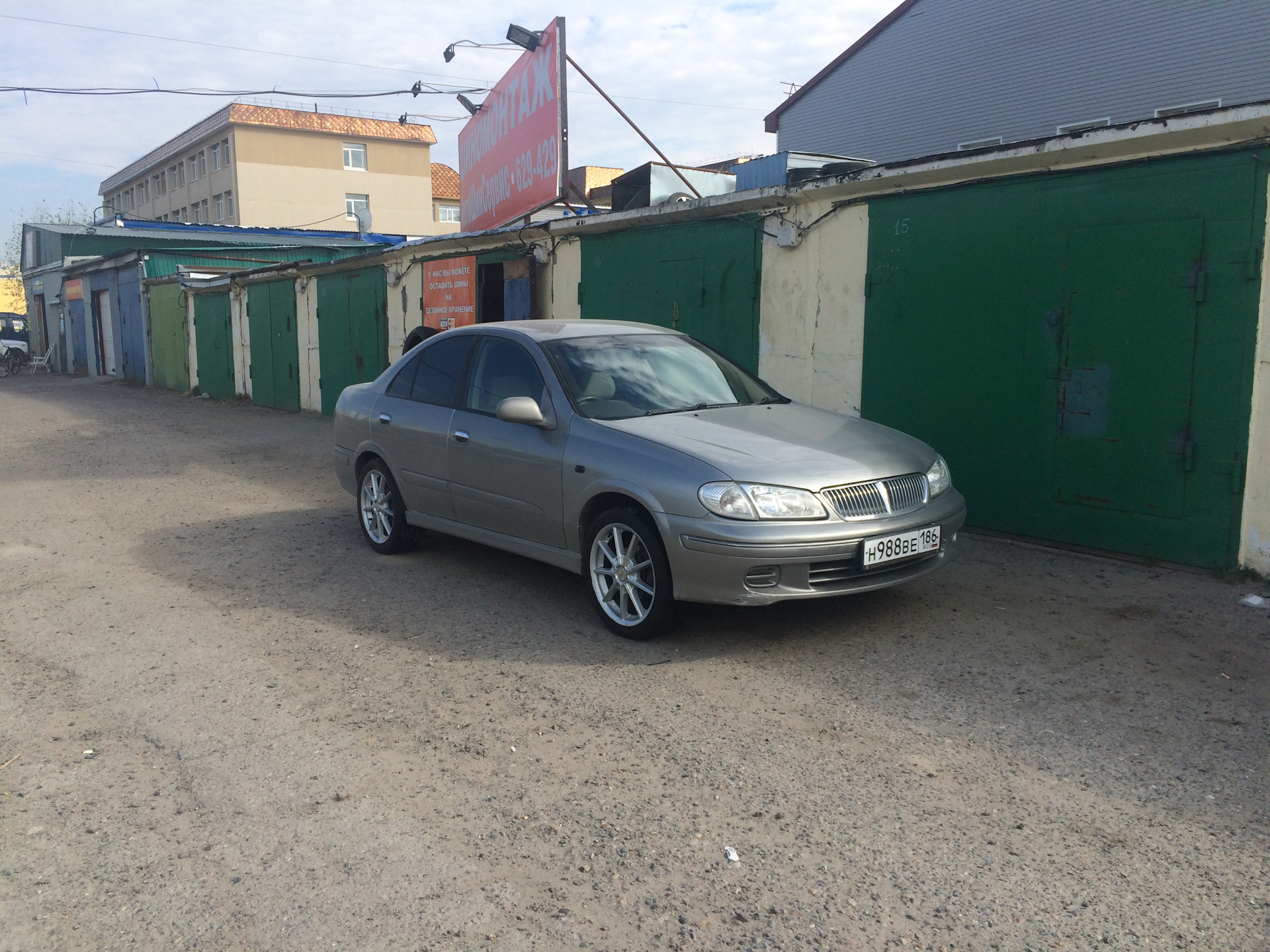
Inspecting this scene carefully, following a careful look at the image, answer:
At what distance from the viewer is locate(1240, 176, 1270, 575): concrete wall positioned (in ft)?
19.6

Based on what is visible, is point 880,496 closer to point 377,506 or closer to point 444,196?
point 377,506

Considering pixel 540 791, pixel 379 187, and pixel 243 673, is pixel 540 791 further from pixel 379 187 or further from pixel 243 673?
pixel 379 187

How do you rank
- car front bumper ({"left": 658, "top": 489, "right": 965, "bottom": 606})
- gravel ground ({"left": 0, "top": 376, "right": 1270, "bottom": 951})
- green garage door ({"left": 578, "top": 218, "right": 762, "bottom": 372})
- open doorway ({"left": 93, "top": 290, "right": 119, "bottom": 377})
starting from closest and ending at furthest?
1. gravel ground ({"left": 0, "top": 376, "right": 1270, "bottom": 951})
2. car front bumper ({"left": 658, "top": 489, "right": 965, "bottom": 606})
3. green garage door ({"left": 578, "top": 218, "right": 762, "bottom": 372})
4. open doorway ({"left": 93, "top": 290, "right": 119, "bottom": 377})

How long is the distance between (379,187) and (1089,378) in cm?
6294

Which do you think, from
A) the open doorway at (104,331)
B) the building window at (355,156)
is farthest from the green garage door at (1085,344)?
the building window at (355,156)

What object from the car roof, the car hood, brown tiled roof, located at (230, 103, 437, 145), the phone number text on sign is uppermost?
brown tiled roof, located at (230, 103, 437, 145)

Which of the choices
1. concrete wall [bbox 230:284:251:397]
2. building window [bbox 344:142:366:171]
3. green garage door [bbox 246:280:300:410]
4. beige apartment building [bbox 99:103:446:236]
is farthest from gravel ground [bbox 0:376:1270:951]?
building window [bbox 344:142:366:171]

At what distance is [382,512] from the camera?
7172 mm

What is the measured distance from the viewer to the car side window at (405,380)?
6.95 meters

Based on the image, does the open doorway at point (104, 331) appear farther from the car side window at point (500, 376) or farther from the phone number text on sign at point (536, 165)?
the car side window at point (500, 376)

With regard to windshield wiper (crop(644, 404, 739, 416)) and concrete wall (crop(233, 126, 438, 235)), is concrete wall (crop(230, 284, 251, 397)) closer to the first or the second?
windshield wiper (crop(644, 404, 739, 416))

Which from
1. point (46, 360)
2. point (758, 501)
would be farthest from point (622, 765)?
point (46, 360)

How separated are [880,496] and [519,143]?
1147 cm

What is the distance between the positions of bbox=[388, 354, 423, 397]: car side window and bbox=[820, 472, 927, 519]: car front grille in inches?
130
